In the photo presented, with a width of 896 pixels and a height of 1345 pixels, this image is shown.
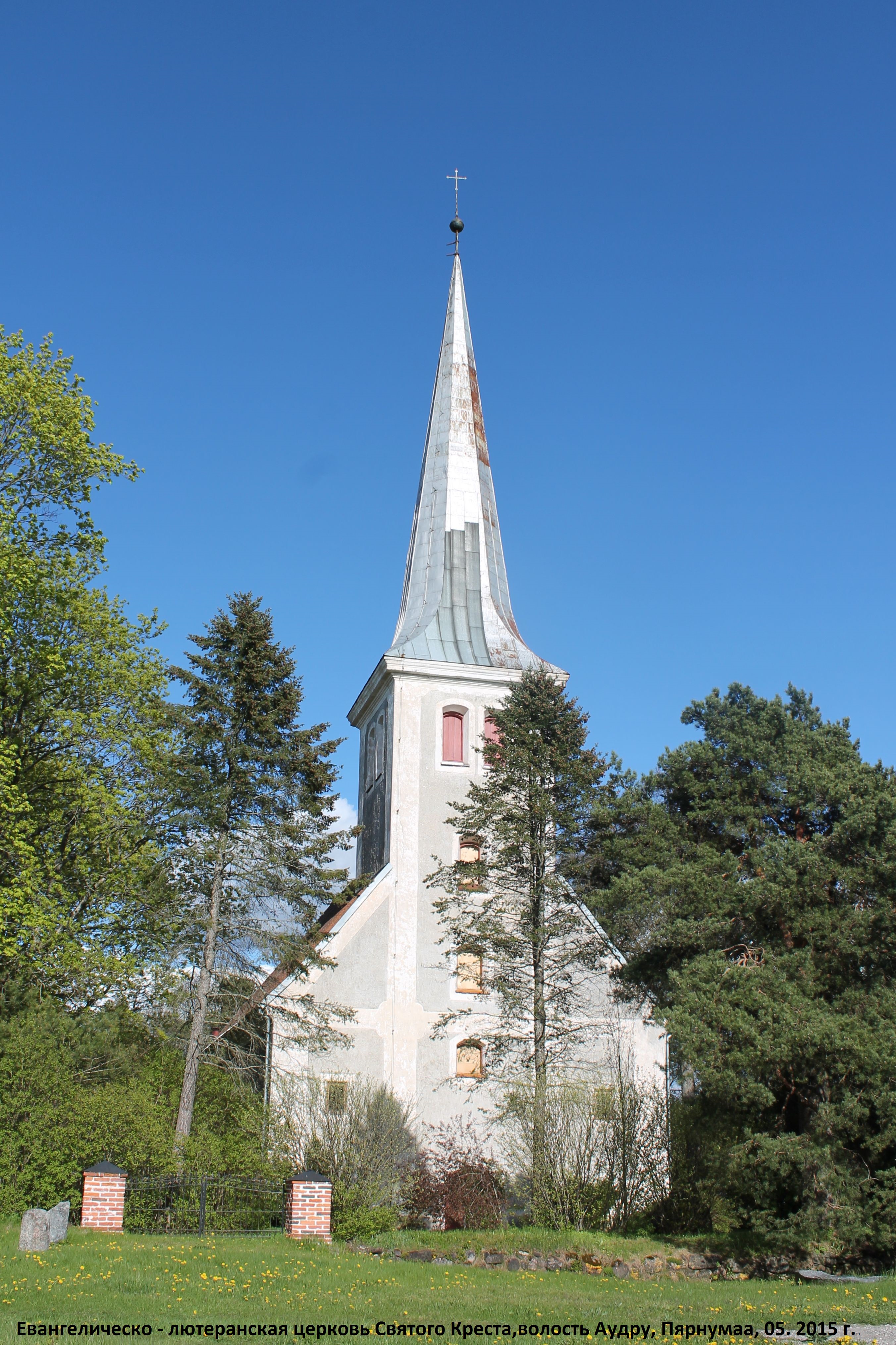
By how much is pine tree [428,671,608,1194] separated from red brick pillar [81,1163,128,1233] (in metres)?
9.11

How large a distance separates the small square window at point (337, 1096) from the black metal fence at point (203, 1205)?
1.97 m

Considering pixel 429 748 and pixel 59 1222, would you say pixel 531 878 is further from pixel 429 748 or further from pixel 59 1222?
pixel 59 1222

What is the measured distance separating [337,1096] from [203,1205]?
4.44 meters

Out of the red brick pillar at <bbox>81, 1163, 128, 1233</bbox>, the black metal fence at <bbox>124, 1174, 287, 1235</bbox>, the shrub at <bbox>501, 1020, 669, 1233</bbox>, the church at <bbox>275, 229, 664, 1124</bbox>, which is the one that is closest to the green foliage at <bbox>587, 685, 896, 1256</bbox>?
the shrub at <bbox>501, 1020, 669, 1233</bbox>

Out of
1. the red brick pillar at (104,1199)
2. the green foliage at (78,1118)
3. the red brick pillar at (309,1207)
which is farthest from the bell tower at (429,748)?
the red brick pillar at (104,1199)

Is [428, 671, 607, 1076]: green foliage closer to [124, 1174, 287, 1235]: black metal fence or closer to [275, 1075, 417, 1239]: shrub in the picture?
[275, 1075, 417, 1239]: shrub

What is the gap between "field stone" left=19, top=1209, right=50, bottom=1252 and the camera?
47.4ft

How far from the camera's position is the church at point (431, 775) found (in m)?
26.8

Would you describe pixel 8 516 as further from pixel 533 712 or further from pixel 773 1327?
pixel 773 1327

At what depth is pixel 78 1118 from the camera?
19141mm

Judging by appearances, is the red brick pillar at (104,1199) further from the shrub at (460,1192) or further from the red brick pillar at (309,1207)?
the shrub at (460,1192)

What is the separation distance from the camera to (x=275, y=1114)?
2216cm

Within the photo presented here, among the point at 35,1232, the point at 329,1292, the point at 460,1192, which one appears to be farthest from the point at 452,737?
the point at 329,1292

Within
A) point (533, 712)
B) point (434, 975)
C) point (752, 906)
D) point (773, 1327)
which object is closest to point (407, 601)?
point (533, 712)
